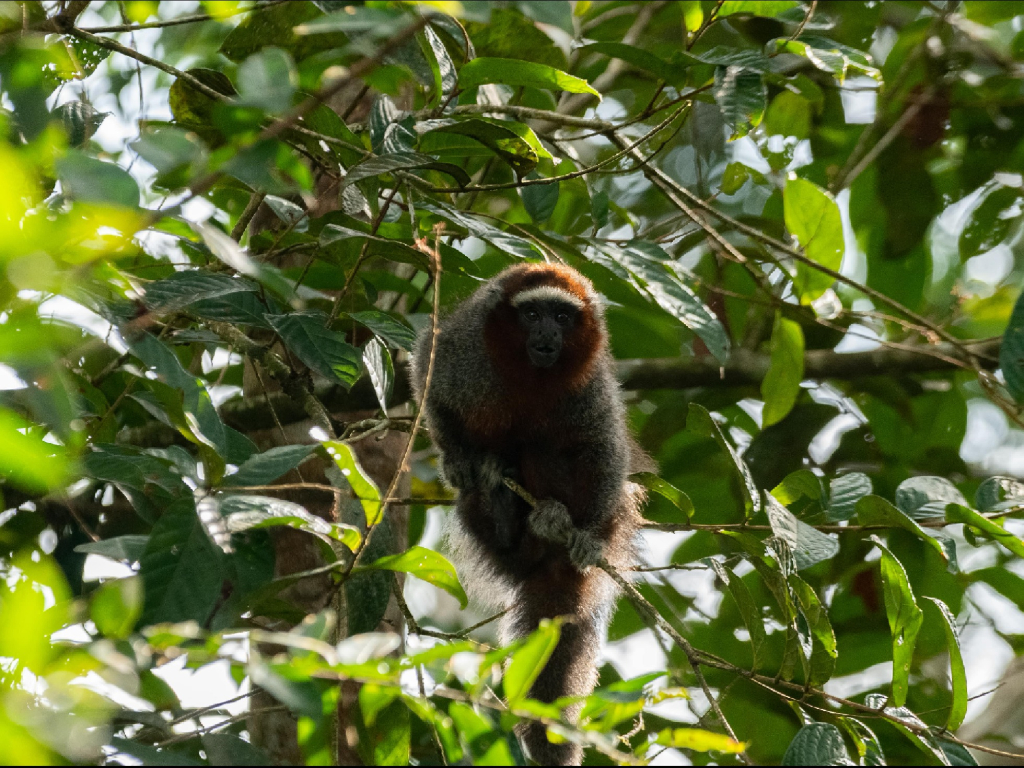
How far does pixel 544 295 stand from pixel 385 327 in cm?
82

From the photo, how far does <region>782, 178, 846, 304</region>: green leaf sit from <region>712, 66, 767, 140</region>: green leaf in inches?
13.4

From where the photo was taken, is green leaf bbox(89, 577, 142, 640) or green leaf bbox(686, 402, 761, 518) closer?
green leaf bbox(89, 577, 142, 640)

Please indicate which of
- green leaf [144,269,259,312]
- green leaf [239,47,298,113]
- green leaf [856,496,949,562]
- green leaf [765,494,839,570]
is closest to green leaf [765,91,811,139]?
green leaf [856,496,949,562]

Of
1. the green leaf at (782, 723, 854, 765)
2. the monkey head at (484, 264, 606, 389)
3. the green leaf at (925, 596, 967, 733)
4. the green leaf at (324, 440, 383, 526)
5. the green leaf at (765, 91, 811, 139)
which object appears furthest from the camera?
the green leaf at (765, 91, 811, 139)

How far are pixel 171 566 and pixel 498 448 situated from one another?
1.73m

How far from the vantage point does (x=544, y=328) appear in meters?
3.06

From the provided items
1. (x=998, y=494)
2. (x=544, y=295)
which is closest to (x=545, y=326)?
(x=544, y=295)

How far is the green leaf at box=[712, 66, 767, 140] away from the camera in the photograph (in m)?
2.51

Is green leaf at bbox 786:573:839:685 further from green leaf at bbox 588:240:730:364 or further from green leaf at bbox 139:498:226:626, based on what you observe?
green leaf at bbox 139:498:226:626

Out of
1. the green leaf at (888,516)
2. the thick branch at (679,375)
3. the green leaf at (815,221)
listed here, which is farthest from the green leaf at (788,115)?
the green leaf at (888,516)

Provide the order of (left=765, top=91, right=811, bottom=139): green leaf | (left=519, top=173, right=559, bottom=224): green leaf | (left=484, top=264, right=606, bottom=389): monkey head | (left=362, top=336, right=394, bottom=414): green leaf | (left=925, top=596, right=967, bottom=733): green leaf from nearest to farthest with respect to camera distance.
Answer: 1. (left=925, top=596, right=967, bottom=733): green leaf
2. (left=362, top=336, right=394, bottom=414): green leaf
3. (left=519, top=173, right=559, bottom=224): green leaf
4. (left=484, top=264, right=606, bottom=389): monkey head
5. (left=765, top=91, right=811, bottom=139): green leaf

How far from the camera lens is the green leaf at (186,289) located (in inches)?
71.7

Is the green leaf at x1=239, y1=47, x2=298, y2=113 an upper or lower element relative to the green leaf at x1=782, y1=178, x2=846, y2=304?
upper

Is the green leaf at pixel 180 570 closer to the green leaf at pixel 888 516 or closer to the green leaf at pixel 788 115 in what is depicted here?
the green leaf at pixel 888 516
